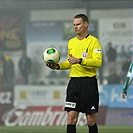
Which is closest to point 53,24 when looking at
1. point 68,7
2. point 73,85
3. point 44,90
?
point 68,7

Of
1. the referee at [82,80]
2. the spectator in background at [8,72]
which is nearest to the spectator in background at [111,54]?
the spectator in background at [8,72]

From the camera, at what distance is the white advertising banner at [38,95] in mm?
12516

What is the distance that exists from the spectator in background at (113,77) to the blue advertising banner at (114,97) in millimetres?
104

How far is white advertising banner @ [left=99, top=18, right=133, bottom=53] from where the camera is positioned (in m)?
12.4

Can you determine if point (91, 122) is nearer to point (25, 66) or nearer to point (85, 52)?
point (85, 52)

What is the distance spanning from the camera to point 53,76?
12578 millimetres

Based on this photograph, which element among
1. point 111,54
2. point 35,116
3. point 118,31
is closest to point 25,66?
point 35,116

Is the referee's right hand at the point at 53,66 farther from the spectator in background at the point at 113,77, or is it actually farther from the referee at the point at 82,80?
the spectator in background at the point at 113,77

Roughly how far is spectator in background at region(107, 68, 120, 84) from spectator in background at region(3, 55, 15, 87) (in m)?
2.04

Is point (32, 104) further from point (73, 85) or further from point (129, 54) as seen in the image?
point (73, 85)

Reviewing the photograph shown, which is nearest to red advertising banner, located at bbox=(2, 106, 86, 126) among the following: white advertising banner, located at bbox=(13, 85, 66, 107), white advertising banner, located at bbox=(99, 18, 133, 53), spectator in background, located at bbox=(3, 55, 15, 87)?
white advertising banner, located at bbox=(13, 85, 66, 107)

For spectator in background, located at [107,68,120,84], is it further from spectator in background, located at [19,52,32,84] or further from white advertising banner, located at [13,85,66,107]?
spectator in background, located at [19,52,32,84]

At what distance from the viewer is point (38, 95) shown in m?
12.6

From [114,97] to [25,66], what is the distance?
1977 mm
